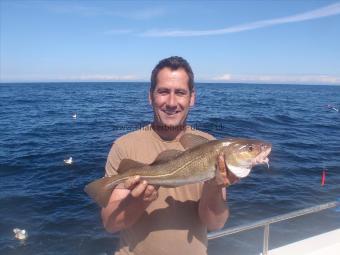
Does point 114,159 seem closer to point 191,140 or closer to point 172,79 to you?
point 191,140

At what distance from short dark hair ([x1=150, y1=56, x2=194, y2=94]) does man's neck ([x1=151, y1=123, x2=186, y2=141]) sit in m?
0.46

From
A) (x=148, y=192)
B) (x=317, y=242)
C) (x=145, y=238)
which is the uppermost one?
(x=148, y=192)

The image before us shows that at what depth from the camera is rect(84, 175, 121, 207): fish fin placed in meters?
3.88

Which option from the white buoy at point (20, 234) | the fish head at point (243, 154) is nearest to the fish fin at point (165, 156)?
the fish head at point (243, 154)

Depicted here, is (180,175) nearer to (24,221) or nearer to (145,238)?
(145,238)

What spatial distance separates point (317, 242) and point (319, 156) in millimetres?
17585

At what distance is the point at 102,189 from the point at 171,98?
1289 millimetres

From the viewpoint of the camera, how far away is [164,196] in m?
3.94

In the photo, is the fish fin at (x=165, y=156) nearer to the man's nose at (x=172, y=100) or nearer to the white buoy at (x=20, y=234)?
the man's nose at (x=172, y=100)

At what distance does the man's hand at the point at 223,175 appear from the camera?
378 centimetres

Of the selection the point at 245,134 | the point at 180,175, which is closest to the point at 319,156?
the point at 245,134

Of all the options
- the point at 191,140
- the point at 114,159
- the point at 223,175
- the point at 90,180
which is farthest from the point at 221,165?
the point at 90,180

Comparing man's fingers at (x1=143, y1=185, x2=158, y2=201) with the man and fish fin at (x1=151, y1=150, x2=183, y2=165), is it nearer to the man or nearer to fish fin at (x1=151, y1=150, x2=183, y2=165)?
the man

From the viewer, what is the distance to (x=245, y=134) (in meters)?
27.4
